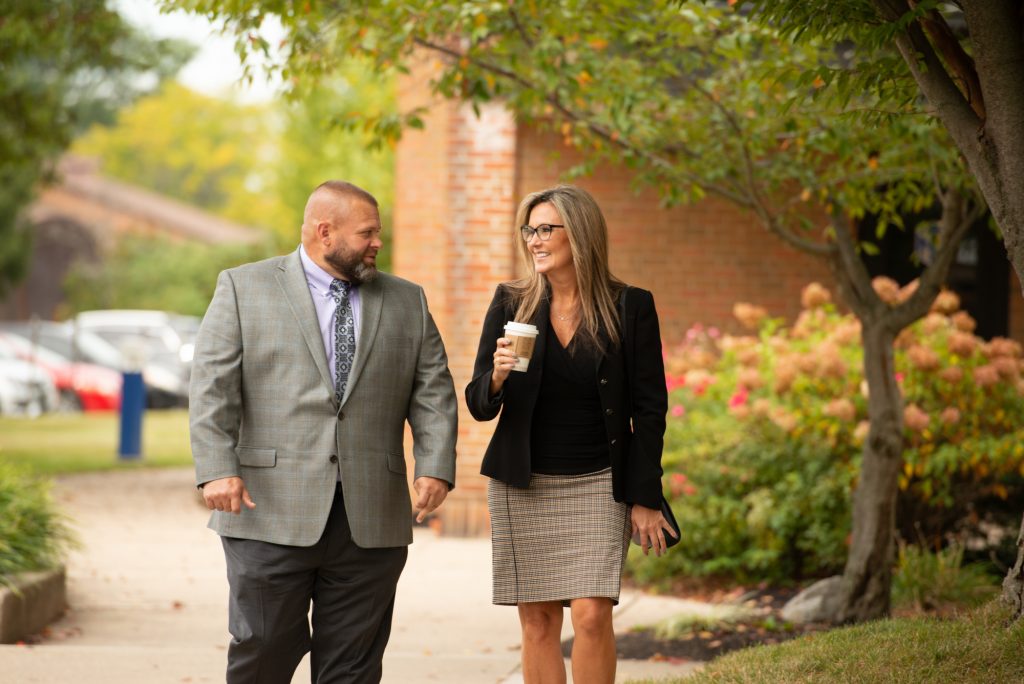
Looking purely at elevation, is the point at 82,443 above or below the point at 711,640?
above

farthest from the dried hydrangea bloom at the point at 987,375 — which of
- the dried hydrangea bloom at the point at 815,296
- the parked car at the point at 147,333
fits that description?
the parked car at the point at 147,333

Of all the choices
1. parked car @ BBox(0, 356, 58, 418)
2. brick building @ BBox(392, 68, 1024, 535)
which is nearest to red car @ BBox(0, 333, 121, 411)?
parked car @ BBox(0, 356, 58, 418)

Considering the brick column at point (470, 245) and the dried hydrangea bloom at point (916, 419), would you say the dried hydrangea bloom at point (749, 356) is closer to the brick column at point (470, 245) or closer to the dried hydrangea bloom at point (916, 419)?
the dried hydrangea bloom at point (916, 419)

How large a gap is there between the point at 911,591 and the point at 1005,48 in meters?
4.06

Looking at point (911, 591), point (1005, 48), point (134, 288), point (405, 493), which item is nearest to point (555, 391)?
point (405, 493)

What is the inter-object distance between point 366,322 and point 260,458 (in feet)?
1.92

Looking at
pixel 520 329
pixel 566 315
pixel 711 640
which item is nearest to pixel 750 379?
pixel 711 640

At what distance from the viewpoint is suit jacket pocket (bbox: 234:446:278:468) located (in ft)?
14.5

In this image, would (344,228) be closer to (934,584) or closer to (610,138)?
(610,138)

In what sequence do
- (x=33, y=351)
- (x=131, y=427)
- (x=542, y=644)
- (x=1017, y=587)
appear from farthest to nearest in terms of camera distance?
1. (x=33, y=351)
2. (x=131, y=427)
3. (x=1017, y=587)
4. (x=542, y=644)

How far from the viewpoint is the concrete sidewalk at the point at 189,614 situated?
20.4 ft

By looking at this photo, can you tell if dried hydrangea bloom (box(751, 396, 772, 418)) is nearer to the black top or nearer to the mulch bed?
the mulch bed

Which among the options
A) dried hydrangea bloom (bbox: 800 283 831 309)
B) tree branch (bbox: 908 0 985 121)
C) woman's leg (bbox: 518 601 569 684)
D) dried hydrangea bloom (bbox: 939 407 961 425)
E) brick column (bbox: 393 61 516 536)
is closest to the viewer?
woman's leg (bbox: 518 601 569 684)

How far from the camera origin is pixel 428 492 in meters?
4.43
